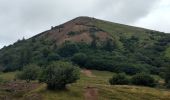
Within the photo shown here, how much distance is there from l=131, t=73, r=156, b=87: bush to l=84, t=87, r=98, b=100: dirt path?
30.1 meters

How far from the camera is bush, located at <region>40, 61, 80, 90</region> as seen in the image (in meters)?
133

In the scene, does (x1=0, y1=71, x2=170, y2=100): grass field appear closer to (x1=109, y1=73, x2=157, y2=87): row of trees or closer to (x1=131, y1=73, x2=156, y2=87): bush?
(x1=131, y1=73, x2=156, y2=87): bush

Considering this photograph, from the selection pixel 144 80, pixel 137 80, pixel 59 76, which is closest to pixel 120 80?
pixel 137 80

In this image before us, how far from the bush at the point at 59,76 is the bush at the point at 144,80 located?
32360 mm

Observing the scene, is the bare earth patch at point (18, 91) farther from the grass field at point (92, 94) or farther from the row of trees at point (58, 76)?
the row of trees at point (58, 76)

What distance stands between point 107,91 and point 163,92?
1924 centimetres

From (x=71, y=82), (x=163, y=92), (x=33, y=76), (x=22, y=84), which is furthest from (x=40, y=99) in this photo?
(x=33, y=76)

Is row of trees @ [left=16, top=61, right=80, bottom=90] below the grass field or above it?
above

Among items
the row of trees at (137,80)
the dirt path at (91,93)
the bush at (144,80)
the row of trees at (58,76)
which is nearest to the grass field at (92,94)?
the dirt path at (91,93)

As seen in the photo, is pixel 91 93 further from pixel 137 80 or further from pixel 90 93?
pixel 137 80

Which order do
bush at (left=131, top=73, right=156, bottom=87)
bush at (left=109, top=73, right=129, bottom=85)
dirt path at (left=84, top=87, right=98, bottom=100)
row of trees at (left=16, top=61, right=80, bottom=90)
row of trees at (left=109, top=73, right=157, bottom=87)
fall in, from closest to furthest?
dirt path at (left=84, top=87, right=98, bottom=100) < row of trees at (left=16, top=61, right=80, bottom=90) < bush at (left=131, top=73, right=156, bottom=87) < row of trees at (left=109, top=73, right=157, bottom=87) < bush at (left=109, top=73, right=129, bottom=85)

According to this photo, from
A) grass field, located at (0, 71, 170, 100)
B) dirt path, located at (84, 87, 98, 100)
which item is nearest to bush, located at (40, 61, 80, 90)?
grass field, located at (0, 71, 170, 100)

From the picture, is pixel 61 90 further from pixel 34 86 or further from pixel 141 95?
pixel 141 95

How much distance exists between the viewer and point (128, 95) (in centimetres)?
12975
